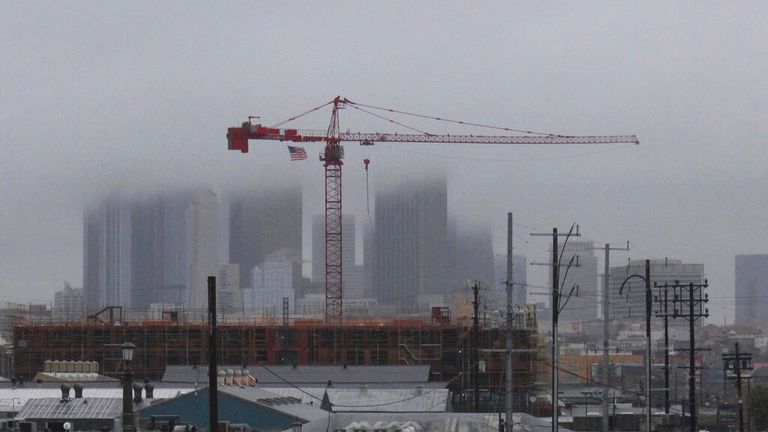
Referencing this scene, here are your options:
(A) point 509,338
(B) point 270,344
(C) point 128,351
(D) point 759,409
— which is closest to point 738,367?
(A) point 509,338

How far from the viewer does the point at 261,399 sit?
89375 millimetres

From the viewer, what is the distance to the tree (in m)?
179

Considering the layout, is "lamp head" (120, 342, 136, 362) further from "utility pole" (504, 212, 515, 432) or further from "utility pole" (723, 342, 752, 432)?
"utility pole" (723, 342, 752, 432)

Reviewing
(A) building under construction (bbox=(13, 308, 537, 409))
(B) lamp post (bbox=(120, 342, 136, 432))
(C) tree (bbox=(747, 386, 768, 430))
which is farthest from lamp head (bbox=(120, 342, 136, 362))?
(C) tree (bbox=(747, 386, 768, 430))

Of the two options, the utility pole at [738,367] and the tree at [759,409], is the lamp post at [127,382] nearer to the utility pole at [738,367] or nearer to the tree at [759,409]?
the utility pole at [738,367]

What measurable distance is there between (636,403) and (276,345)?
136ft

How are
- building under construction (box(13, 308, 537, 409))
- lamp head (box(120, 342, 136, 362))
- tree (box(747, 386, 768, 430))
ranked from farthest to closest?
building under construction (box(13, 308, 537, 409)) → tree (box(747, 386, 768, 430)) → lamp head (box(120, 342, 136, 362))

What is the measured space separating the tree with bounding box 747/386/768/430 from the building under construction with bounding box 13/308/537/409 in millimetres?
23587

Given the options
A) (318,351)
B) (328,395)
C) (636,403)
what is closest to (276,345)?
(318,351)

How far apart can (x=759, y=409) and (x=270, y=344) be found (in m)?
55.1

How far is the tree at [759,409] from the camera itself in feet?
587

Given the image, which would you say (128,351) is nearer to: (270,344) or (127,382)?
(127,382)

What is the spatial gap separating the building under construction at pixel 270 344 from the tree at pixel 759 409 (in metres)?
23.6

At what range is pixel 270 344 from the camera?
195 meters
